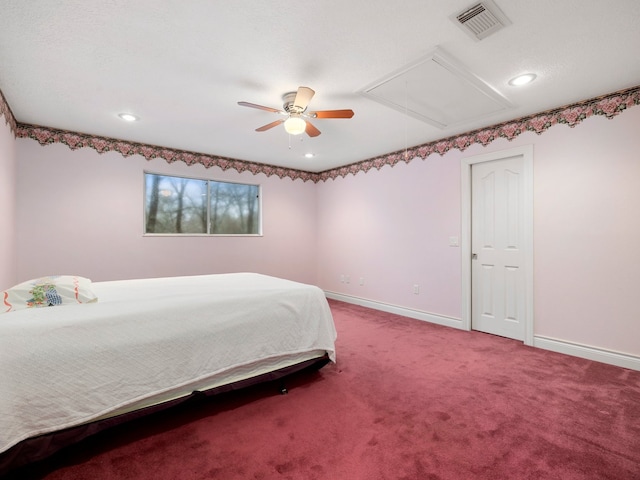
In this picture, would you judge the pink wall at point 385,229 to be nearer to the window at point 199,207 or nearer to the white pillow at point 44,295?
the window at point 199,207

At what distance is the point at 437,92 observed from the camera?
8.77 ft

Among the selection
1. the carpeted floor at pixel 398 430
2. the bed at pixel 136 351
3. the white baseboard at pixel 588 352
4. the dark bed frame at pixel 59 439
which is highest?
the bed at pixel 136 351

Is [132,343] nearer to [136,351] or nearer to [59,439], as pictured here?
[136,351]

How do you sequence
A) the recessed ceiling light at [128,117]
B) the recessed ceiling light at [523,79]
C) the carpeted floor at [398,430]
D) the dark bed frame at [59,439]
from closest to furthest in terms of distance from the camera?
the dark bed frame at [59,439] → the carpeted floor at [398,430] → the recessed ceiling light at [523,79] → the recessed ceiling light at [128,117]

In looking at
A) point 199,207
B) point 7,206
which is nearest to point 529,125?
point 199,207

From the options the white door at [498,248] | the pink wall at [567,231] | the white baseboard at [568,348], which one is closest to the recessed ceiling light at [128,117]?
the pink wall at [567,231]

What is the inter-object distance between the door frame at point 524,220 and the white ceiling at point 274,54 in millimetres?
452

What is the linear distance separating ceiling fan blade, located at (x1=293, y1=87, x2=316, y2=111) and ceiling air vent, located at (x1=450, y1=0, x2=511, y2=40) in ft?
3.33

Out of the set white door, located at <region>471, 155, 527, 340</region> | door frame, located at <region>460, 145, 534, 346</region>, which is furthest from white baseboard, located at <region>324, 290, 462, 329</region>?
white door, located at <region>471, 155, 527, 340</region>

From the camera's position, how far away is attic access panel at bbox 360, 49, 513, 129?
2287mm

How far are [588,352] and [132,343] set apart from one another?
12.7 ft

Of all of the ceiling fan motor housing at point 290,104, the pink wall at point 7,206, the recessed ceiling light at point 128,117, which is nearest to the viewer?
the ceiling fan motor housing at point 290,104

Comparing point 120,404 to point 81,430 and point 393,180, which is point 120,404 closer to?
point 81,430

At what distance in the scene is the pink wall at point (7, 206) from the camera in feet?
9.30
